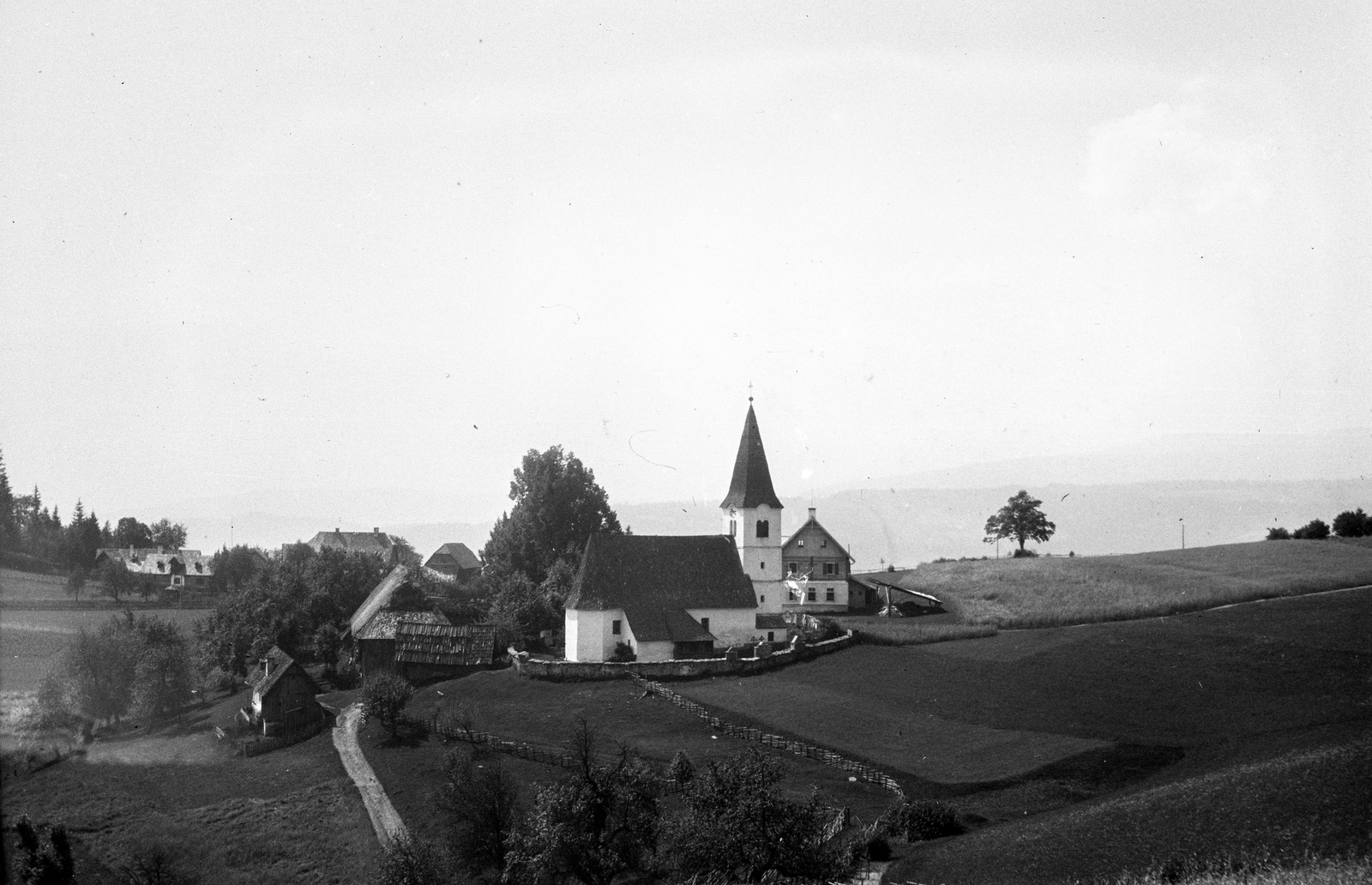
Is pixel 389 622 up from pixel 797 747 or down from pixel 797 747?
up

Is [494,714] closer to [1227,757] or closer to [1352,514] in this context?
[1227,757]

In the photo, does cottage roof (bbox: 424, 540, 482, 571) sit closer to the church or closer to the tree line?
the church

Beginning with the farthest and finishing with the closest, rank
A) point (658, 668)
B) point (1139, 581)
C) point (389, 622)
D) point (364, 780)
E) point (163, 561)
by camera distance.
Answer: point (163, 561)
point (1139, 581)
point (389, 622)
point (658, 668)
point (364, 780)

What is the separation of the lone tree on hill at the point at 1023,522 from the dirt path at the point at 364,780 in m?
54.6

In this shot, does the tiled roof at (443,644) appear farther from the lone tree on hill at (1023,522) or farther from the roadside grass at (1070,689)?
the lone tree on hill at (1023,522)

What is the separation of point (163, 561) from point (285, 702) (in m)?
60.6

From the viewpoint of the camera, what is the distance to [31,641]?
157ft

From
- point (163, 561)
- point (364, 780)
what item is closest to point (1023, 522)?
point (364, 780)

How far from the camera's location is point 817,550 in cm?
7169

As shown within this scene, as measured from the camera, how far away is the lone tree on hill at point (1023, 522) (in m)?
83.2

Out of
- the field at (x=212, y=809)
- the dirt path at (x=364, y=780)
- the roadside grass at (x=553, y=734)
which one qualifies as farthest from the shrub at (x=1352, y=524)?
the field at (x=212, y=809)

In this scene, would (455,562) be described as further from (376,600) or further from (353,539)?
(376,600)

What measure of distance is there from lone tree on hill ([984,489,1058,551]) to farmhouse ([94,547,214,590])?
7059 cm

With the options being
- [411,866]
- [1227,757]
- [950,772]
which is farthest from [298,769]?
[1227,757]
